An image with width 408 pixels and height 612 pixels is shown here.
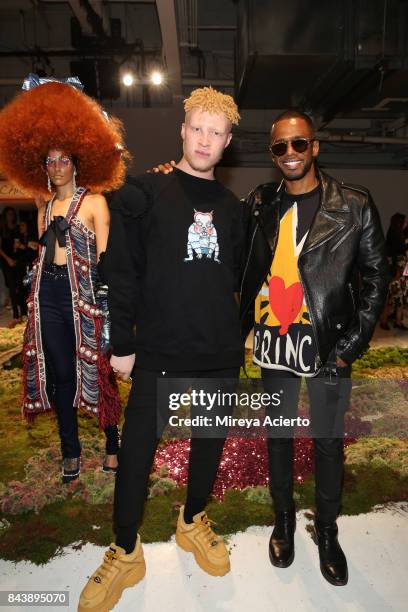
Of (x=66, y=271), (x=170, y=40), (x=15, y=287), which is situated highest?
(x=170, y=40)

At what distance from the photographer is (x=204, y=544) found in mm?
2244

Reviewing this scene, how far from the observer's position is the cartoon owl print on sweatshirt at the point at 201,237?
1911 mm

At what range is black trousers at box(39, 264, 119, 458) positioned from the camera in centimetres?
264

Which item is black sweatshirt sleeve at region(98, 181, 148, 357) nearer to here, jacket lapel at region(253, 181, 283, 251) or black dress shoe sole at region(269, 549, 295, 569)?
jacket lapel at region(253, 181, 283, 251)

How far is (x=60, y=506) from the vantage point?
268cm

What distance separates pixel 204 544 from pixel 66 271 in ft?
5.29

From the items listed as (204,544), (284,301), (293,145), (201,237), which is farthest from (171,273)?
(204,544)

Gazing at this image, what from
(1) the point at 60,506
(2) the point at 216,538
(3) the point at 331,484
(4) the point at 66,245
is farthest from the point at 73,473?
(3) the point at 331,484

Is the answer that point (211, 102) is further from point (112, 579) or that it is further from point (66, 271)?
point (112, 579)

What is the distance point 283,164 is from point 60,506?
2.23 m

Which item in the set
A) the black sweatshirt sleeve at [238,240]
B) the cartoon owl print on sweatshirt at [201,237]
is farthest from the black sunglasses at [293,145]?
the cartoon owl print on sweatshirt at [201,237]

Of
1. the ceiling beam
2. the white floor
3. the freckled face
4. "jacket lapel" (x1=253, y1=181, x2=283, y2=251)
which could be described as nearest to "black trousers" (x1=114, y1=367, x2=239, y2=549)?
the white floor

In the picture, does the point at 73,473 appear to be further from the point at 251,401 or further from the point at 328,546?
the point at 251,401

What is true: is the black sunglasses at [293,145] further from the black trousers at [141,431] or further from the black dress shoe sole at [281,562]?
the black dress shoe sole at [281,562]
